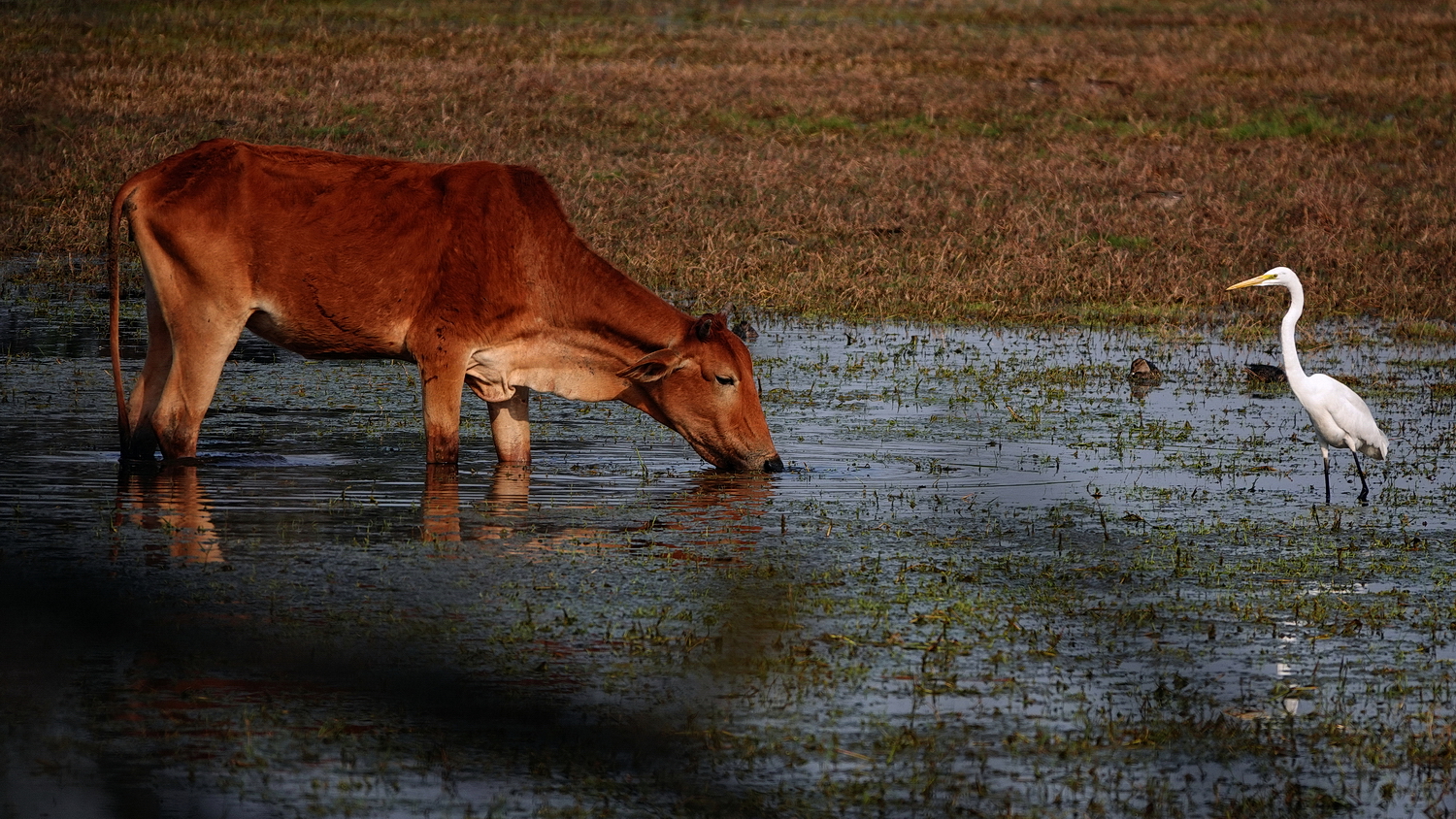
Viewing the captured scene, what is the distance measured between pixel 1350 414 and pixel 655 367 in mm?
3506

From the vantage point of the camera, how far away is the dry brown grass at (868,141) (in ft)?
52.6

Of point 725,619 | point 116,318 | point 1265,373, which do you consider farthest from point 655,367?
point 1265,373

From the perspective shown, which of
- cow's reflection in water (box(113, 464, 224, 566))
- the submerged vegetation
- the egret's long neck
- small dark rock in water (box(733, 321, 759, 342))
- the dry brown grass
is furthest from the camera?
the dry brown grass

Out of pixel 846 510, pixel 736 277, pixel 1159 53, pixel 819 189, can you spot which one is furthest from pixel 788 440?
pixel 1159 53

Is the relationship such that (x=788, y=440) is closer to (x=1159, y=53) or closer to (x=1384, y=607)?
(x=1384, y=607)

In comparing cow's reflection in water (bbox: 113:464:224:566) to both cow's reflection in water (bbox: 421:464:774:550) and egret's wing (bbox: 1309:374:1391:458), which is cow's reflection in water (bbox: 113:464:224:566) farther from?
egret's wing (bbox: 1309:374:1391:458)

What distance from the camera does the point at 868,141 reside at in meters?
22.2

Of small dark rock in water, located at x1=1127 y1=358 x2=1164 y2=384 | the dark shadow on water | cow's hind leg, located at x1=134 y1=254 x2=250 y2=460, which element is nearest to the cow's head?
cow's hind leg, located at x1=134 y1=254 x2=250 y2=460

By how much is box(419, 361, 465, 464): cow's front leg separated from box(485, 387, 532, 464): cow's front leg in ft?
1.00

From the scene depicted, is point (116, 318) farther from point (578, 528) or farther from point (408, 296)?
point (578, 528)

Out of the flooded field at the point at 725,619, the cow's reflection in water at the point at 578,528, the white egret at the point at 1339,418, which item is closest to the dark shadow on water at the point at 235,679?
the flooded field at the point at 725,619

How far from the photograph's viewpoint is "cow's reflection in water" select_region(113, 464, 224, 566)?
7.14 metres

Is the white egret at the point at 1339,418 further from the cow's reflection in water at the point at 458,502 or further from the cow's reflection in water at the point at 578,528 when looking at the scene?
the cow's reflection in water at the point at 458,502

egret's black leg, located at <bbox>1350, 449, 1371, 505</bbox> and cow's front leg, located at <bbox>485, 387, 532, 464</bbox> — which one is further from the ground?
cow's front leg, located at <bbox>485, 387, 532, 464</bbox>
